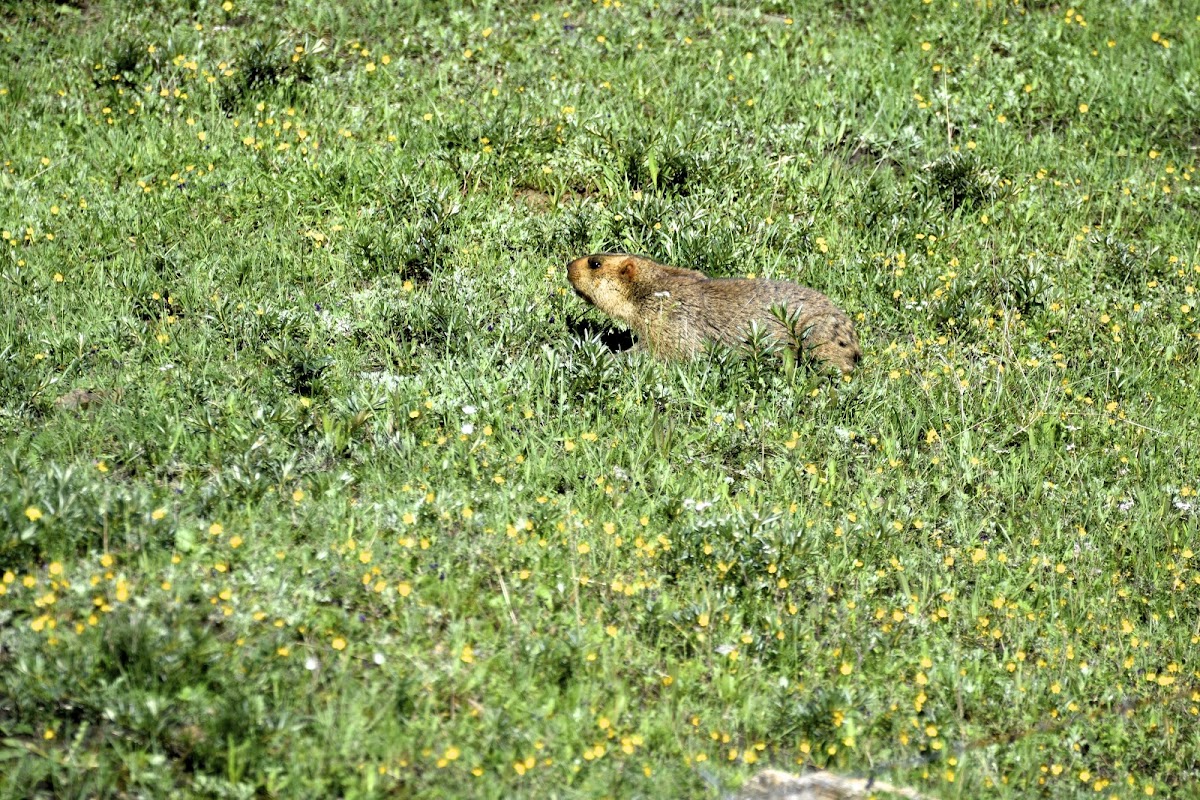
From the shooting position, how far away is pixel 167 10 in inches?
401

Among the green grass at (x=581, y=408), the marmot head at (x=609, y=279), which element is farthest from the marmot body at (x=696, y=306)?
the green grass at (x=581, y=408)

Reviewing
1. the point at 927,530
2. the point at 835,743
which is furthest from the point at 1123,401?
the point at 835,743

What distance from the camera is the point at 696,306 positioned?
754cm

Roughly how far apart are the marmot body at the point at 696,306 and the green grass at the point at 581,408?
0.23m

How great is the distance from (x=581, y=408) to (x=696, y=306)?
4.01 ft

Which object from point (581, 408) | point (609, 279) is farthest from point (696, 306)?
point (581, 408)

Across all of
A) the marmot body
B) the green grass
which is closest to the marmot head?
the marmot body

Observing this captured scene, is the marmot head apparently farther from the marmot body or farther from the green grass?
the green grass

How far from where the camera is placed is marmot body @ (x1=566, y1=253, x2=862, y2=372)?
7234mm

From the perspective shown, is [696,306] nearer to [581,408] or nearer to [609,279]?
[609,279]

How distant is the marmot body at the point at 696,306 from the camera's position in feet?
23.7

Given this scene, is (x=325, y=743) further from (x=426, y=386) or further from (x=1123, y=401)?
(x=1123, y=401)

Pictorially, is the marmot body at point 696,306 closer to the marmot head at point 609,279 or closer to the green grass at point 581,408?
the marmot head at point 609,279

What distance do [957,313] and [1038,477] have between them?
166 cm
